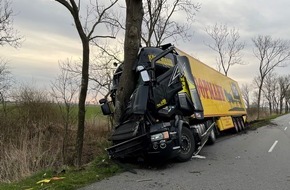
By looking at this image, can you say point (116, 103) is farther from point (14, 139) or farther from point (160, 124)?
point (14, 139)

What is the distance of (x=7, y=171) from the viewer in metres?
10.6

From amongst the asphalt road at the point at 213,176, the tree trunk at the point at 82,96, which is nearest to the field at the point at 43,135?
the tree trunk at the point at 82,96

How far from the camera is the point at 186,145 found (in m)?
9.56

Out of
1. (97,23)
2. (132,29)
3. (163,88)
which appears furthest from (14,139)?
(163,88)

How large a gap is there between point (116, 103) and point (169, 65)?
6.57ft

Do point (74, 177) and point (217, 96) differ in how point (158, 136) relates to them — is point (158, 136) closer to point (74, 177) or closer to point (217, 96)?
point (74, 177)

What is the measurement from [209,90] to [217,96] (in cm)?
135

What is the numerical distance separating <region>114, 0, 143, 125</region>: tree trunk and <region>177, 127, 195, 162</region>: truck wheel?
1.97 metres

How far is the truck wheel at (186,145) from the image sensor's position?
9.30 metres

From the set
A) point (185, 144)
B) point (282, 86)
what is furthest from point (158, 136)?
point (282, 86)

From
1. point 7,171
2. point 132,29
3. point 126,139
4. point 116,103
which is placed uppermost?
point 132,29

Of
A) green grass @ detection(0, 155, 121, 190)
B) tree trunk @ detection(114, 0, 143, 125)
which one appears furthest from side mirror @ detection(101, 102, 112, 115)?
green grass @ detection(0, 155, 121, 190)

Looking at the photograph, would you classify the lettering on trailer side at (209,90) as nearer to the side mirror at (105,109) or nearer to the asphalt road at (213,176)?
the asphalt road at (213,176)

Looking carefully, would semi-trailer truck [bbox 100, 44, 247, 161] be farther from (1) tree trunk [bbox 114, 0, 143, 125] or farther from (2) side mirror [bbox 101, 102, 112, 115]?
(1) tree trunk [bbox 114, 0, 143, 125]
